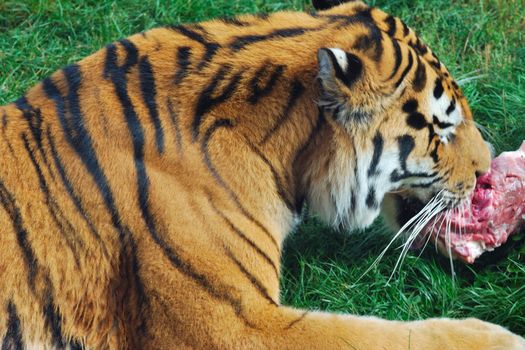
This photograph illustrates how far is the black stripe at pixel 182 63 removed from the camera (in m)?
2.85

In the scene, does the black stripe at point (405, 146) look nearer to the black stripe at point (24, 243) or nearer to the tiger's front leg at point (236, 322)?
the tiger's front leg at point (236, 322)

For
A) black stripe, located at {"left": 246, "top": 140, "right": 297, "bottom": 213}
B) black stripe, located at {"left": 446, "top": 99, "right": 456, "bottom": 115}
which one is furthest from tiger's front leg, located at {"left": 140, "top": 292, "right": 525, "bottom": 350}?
black stripe, located at {"left": 446, "top": 99, "right": 456, "bottom": 115}

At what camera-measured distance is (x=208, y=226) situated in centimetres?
272

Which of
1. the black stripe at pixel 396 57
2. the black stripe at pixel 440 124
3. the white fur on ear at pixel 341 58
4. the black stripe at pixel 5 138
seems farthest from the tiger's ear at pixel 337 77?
the black stripe at pixel 5 138

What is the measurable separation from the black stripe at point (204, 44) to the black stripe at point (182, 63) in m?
0.04

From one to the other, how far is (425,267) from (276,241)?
0.73m

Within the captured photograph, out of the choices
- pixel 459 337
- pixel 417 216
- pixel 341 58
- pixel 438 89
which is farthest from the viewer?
pixel 417 216

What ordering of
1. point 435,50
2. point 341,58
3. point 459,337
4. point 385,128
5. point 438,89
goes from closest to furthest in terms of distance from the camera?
point 341,58 → point 459,337 → point 385,128 → point 438,89 → point 435,50

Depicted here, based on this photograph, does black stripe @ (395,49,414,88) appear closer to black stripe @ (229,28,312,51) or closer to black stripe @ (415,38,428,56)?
black stripe @ (415,38,428,56)

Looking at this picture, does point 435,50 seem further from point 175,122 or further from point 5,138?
point 5,138

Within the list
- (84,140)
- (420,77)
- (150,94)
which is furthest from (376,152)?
(84,140)

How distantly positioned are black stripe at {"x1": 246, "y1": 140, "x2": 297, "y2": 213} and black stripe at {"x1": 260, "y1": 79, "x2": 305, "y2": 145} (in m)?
0.04

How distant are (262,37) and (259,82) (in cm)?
18

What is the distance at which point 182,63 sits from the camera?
2.88m
